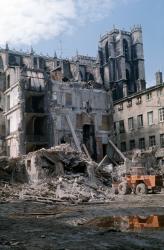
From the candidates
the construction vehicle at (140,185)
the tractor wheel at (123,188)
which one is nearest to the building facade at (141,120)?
the construction vehicle at (140,185)

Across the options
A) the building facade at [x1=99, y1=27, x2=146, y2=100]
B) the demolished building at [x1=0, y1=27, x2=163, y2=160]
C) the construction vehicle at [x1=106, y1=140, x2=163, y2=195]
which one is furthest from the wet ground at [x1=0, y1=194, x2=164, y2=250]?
the building facade at [x1=99, y1=27, x2=146, y2=100]

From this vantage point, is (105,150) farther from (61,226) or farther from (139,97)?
(61,226)

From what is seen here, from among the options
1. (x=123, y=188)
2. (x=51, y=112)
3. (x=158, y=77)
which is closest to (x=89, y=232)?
(x=123, y=188)

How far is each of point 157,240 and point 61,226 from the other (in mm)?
3962

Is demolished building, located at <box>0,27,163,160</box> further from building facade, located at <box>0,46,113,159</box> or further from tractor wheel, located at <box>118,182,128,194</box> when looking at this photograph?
tractor wheel, located at <box>118,182,128,194</box>

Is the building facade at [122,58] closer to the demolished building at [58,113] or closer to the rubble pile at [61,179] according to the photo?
the demolished building at [58,113]

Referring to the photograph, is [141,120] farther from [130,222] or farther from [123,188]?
[130,222]

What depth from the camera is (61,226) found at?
13.0 m

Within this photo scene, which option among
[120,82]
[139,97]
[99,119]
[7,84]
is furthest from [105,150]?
[120,82]

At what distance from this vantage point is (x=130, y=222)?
13.8m

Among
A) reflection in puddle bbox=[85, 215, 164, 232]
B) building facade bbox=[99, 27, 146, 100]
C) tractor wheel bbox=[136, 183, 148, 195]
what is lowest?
reflection in puddle bbox=[85, 215, 164, 232]

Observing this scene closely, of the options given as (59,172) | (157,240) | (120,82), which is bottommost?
(157,240)

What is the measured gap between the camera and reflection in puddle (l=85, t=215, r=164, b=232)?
41.1 ft

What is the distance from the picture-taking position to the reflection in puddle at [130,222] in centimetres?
1252
